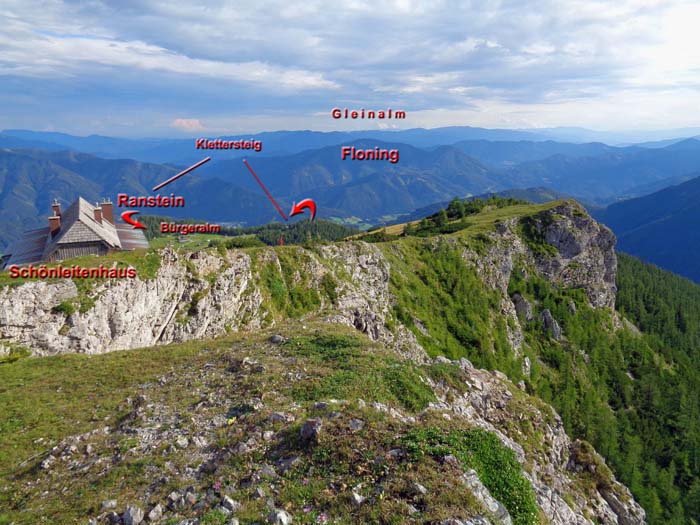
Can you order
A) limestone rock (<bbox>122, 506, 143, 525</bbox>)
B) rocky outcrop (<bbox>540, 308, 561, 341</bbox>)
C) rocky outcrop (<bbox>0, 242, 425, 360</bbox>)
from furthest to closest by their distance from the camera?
1. rocky outcrop (<bbox>540, 308, 561, 341</bbox>)
2. rocky outcrop (<bbox>0, 242, 425, 360</bbox>)
3. limestone rock (<bbox>122, 506, 143, 525</bbox>)

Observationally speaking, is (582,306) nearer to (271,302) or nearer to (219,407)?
(271,302)

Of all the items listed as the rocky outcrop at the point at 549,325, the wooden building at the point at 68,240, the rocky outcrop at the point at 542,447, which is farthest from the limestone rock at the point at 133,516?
the rocky outcrop at the point at 549,325

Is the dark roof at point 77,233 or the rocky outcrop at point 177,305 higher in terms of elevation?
the dark roof at point 77,233

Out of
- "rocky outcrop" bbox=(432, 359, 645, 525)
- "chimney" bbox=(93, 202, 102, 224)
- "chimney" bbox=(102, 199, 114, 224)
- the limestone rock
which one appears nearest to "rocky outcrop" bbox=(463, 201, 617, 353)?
"rocky outcrop" bbox=(432, 359, 645, 525)

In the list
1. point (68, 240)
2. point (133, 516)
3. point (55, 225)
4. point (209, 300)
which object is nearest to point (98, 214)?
point (55, 225)

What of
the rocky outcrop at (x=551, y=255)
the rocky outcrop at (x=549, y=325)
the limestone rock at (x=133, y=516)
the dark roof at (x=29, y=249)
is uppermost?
the dark roof at (x=29, y=249)

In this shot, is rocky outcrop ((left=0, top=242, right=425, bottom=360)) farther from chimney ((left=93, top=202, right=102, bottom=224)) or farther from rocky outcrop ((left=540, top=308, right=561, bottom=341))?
rocky outcrop ((left=540, top=308, right=561, bottom=341))

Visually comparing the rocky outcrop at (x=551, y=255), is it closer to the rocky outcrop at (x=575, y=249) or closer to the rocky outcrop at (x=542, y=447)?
the rocky outcrop at (x=575, y=249)

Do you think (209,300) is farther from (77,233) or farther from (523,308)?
(523,308)

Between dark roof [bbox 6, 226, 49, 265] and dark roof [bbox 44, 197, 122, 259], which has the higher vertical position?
dark roof [bbox 44, 197, 122, 259]
